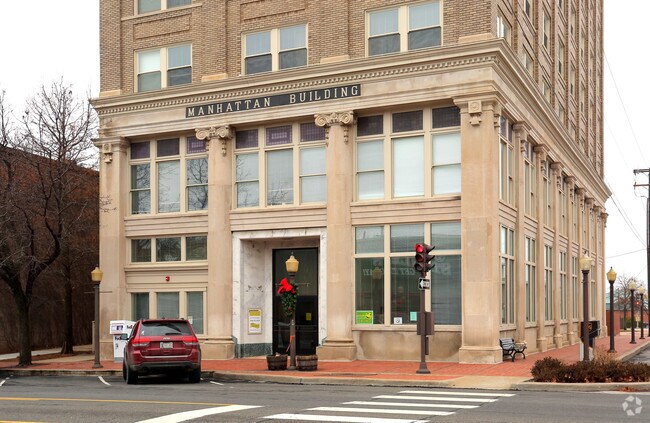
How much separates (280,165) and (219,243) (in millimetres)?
3508

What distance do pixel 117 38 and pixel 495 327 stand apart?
18051mm

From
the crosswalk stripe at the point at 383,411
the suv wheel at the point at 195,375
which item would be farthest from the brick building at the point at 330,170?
the crosswalk stripe at the point at 383,411

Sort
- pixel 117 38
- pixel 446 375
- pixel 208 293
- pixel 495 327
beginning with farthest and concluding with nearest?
pixel 117 38
pixel 208 293
pixel 495 327
pixel 446 375

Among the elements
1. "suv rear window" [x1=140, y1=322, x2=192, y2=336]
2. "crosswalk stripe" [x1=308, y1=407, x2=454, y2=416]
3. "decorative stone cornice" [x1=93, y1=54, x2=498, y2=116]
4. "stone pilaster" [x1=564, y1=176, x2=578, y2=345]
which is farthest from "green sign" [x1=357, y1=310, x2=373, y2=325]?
"stone pilaster" [x1=564, y1=176, x2=578, y2=345]

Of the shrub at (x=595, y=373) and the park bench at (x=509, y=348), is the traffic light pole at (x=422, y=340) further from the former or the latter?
the park bench at (x=509, y=348)

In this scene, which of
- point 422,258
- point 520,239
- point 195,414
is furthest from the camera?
point 520,239

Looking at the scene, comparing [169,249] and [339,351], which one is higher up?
[169,249]

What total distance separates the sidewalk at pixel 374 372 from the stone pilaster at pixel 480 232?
0.90m

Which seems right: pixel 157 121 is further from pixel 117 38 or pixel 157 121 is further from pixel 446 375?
pixel 446 375

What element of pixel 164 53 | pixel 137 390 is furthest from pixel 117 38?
pixel 137 390

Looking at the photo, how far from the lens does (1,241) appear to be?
28.7m

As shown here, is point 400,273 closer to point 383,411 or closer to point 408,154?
point 408,154

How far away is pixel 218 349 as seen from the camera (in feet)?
100

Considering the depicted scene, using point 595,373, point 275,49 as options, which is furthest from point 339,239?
point 595,373
